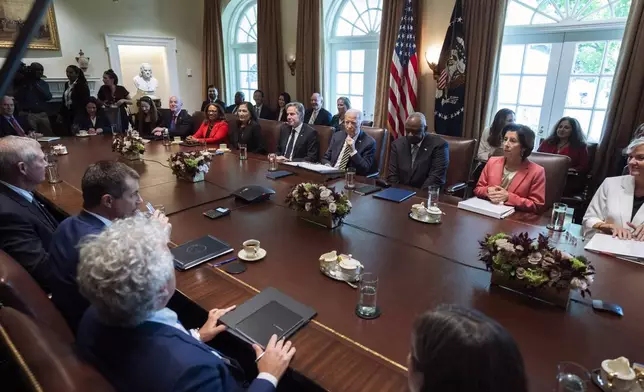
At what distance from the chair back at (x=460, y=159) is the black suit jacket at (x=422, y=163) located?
0.16m

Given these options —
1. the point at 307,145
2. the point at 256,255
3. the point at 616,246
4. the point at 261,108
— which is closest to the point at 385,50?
the point at 307,145

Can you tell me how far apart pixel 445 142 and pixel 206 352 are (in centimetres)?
254

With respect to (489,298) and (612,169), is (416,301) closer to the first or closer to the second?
(489,298)

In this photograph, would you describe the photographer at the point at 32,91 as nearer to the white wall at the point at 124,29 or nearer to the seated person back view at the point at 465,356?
the white wall at the point at 124,29

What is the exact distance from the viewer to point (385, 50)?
4.93 meters

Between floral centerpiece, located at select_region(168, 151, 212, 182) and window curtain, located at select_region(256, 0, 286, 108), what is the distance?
13.0 feet

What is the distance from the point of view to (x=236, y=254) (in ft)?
5.35

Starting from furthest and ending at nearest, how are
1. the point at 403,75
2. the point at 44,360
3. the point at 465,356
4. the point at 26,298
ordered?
the point at 403,75 → the point at 26,298 → the point at 44,360 → the point at 465,356

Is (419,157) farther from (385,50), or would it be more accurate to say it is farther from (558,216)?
(385,50)

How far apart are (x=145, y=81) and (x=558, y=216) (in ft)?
24.7

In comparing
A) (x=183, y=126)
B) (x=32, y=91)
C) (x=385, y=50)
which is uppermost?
(x=385, y=50)

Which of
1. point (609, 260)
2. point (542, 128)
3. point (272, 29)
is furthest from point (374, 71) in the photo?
point (609, 260)

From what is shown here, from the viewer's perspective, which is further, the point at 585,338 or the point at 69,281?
the point at 69,281

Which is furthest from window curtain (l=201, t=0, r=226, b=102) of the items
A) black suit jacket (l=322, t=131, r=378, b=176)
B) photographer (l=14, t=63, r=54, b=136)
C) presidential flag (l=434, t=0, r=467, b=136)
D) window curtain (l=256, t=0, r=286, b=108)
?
black suit jacket (l=322, t=131, r=378, b=176)
